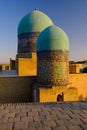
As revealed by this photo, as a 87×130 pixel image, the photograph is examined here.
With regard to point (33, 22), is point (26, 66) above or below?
below

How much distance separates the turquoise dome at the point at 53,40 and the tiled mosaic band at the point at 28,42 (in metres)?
2.84

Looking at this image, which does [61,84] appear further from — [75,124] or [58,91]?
[75,124]

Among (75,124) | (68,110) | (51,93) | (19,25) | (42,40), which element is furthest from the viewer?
(19,25)

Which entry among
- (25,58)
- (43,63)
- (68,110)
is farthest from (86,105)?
(25,58)

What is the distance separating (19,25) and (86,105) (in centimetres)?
891

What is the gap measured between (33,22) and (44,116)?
28.9 feet

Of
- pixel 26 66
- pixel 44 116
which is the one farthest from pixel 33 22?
pixel 44 116

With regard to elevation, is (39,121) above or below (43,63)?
below

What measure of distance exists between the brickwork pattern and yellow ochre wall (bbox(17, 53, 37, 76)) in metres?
6.09

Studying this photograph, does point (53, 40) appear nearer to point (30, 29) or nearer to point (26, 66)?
point (26, 66)

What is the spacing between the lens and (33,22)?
11.6 metres

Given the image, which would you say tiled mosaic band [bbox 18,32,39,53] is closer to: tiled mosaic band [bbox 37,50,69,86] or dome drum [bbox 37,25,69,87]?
dome drum [bbox 37,25,69,87]

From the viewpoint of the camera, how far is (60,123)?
305 centimetres

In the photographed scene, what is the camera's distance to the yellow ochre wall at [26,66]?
33.9ft
